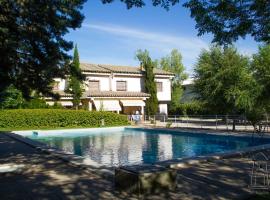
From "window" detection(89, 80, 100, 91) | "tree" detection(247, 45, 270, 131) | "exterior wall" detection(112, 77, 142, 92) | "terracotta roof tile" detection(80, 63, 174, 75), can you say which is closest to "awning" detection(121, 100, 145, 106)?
"exterior wall" detection(112, 77, 142, 92)

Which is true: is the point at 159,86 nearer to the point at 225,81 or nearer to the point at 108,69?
the point at 108,69

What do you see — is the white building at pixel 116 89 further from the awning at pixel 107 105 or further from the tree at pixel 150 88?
the tree at pixel 150 88

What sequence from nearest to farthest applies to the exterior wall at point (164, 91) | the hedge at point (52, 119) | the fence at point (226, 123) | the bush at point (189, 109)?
the fence at point (226, 123), the hedge at point (52, 119), the bush at point (189, 109), the exterior wall at point (164, 91)

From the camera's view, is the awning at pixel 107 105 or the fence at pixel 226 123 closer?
the fence at pixel 226 123

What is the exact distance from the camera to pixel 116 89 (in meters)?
46.8

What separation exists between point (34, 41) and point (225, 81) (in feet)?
77.0

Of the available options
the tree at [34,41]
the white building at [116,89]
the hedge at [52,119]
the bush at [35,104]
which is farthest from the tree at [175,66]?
the tree at [34,41]

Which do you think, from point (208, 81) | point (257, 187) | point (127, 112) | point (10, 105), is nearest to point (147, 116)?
point (127, 112)

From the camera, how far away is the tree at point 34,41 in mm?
11397

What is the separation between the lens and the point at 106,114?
36.5 metres

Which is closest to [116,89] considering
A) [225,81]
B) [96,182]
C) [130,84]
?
[130,84]

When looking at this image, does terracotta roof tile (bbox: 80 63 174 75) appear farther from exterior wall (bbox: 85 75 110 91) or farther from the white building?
exterior wall (bbox: 85 75 110 91)

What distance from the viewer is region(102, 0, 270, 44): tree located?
7.31m

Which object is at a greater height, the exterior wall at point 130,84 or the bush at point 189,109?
the exterior wall at point 130,84
